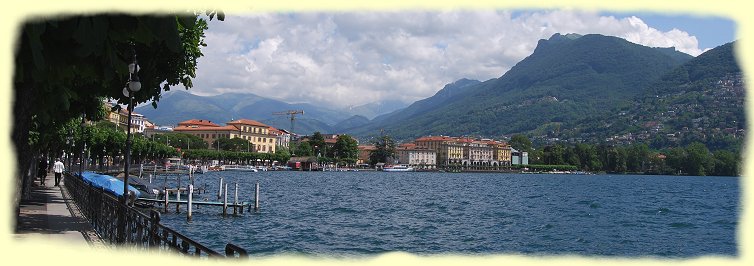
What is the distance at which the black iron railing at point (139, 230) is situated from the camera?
653cm

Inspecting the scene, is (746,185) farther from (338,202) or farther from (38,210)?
(338,202)

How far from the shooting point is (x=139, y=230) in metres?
10.5

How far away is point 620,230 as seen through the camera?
33.9 metres

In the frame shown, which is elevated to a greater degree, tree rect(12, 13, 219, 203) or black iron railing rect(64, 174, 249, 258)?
tree rect(12, 13, 219, 203)

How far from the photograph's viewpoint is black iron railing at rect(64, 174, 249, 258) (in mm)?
6532

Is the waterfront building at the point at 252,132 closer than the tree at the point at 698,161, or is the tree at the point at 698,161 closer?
the tree at the point at 698,161

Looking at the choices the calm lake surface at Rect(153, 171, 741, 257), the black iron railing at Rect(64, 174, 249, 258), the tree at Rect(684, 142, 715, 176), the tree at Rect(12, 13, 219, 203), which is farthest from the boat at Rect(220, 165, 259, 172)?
the tree at Rect(12, 13, 219, 203)

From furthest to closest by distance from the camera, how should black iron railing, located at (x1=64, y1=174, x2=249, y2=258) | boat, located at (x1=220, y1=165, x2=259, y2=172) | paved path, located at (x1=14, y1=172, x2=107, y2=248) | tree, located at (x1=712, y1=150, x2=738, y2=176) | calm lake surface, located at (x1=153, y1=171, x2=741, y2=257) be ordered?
1. tree, located at (x1=712, y1=150, x2=738, y2=176)
2. boat, located at (x1=220, y1=165, x2=259, y2=172)
3. calm lake surface, located at (x1=153, y1=171, x2=741, y2=257)
4. paved path, located at (x1=14, y1=172, x2=107, y2=248)
5. black iron railing, located at (x1=64, y1=174, x2=249, y2=258)

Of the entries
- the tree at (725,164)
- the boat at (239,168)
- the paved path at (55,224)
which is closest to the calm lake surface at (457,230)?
the paved path at (55,224)

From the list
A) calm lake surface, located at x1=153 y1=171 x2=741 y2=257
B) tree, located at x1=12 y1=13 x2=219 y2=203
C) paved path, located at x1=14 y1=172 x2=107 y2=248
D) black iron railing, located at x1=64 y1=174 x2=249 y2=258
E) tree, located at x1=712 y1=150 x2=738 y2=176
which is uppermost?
tree, located at x1=712 y1=150 x2=738 y2=176

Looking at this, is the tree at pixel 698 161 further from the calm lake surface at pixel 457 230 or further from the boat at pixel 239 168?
the calm lake surface at pixel 457 230

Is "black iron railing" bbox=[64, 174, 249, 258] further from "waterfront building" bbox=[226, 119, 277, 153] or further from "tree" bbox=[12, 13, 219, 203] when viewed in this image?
"waterfront building" bbox=[226, 119, 277, 153]

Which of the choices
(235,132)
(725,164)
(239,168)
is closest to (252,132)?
(235,132)

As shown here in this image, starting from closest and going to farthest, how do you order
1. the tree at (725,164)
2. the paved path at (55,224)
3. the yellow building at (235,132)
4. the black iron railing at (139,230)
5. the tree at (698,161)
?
the black iron railing at (139,230), the paved path at (55,224), the tree at (725,164), the tree at (698,161), the yellow building at (235,132)
